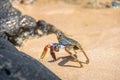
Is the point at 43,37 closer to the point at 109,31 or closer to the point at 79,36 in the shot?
the point at 79,36

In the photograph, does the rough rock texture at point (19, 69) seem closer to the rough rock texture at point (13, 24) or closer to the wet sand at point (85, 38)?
the wet sand at point (85, 38)

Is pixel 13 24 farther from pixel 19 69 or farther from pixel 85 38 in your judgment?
pixel 19 69

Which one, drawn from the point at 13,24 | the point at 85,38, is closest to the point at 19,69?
the point at 13,24

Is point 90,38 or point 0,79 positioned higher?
point 0,79

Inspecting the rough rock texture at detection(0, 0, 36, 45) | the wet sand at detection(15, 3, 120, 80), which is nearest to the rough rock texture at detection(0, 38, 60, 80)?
the wet sand at detection(15, 3, 120, 80)

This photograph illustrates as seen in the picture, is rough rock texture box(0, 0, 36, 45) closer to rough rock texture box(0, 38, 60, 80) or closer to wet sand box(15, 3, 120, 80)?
wet sand box(15, 3, 120, 80)

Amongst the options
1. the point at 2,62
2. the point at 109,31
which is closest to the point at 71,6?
the point at 109,31

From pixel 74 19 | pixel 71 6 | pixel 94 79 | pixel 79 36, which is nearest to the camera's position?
pixel 94 79
